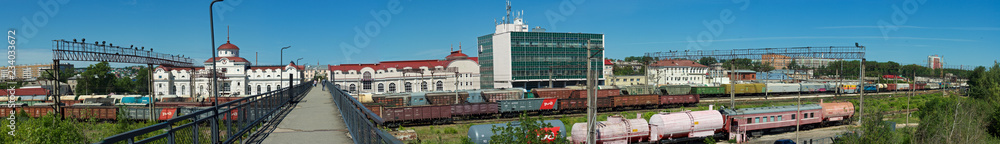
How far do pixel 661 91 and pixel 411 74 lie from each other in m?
33.9

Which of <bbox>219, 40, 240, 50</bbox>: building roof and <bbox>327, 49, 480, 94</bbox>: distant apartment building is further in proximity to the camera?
<bbox>219, 40, 240, 50</bbox>: building roof

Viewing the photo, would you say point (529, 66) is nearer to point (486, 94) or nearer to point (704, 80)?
point (486, 94)

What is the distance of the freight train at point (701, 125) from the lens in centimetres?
2227

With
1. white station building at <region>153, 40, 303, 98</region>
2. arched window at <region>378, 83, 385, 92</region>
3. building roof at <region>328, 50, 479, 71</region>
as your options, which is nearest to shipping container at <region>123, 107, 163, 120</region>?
building roof at <region>328, 50, 479, 71</region>

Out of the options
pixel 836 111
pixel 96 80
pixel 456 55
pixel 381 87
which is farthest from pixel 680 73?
pixel 96 80

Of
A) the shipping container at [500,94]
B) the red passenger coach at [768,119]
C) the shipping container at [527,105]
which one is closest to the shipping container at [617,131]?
the red passenger coach at [768,119]

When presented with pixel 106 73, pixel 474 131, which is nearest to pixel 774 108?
pixel 474 131

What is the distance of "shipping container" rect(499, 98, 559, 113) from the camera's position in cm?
3884

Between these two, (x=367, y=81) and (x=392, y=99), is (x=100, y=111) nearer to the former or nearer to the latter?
(x=392, y=99)

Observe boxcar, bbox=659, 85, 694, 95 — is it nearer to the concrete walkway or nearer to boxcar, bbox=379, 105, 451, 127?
boxcar, bbox=379, 105, 451, 127

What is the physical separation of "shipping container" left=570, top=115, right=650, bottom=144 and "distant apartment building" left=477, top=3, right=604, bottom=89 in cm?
5340

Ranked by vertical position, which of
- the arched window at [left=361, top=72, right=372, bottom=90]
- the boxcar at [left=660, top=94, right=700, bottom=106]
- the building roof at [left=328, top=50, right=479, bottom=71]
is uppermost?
the building roof at [left=328, top=50, right=479, bottom=71]

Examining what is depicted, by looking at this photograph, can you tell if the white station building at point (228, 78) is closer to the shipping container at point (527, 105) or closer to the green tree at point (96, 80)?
the green tree at point (96, 80)

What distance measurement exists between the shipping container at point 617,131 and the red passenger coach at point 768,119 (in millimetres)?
6142
